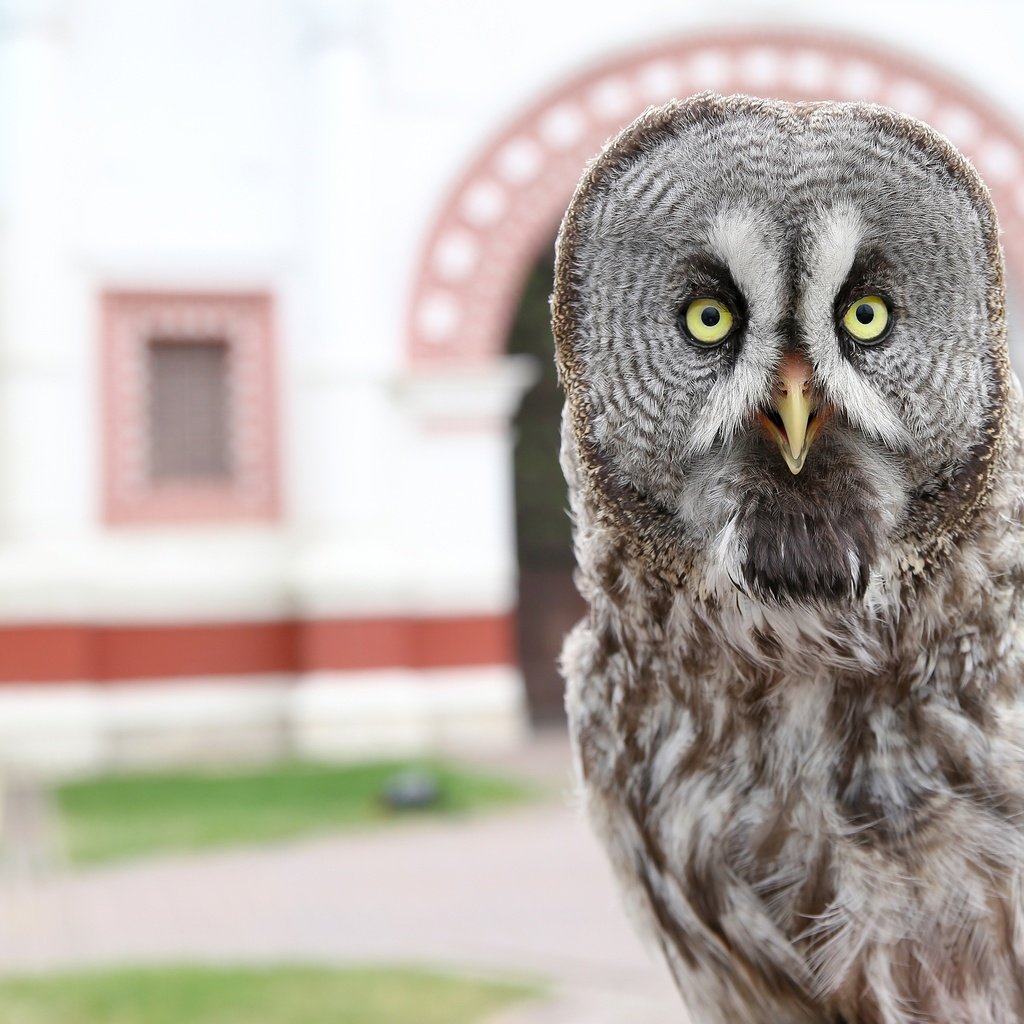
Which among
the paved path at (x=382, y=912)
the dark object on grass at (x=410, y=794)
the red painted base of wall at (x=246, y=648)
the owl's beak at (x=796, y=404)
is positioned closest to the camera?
the owl's beak at (x=796, y=404)

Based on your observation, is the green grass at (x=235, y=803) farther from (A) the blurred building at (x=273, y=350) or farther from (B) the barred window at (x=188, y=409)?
(B) the barred window at (x=188, y=409)

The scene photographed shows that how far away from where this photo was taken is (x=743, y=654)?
1.81 metres

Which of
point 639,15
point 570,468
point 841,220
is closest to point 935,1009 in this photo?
point 570,468

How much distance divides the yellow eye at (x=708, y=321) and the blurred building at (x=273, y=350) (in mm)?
8199

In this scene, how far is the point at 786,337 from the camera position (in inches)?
61.9

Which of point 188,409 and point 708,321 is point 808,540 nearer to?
point 708,321

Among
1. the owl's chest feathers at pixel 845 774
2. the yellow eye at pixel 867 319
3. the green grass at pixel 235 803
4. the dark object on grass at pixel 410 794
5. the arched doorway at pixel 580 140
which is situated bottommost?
the green grass at pixel 235 803

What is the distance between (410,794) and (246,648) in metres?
2.55

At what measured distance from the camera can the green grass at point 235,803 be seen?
24.0ft

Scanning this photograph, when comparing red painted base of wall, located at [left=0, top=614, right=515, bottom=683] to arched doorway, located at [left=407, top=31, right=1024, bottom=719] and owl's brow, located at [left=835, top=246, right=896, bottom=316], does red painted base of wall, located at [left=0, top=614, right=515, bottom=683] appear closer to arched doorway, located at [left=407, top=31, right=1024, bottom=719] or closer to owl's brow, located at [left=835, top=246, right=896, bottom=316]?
arched doorway, located at [left=407, top=31, right=1024, bottom=719]

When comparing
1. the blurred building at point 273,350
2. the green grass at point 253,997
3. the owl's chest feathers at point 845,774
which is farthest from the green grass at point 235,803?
the owl's chest feathers at point 845,774

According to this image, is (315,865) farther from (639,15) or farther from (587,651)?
(639,15)

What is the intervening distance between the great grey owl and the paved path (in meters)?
2.45

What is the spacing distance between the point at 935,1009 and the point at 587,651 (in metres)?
0.64
